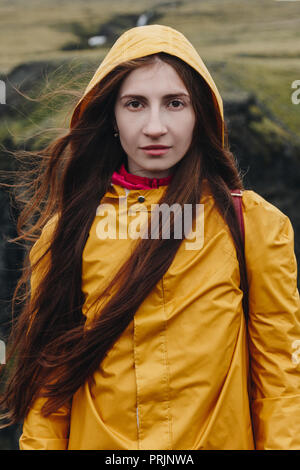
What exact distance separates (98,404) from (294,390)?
81cm

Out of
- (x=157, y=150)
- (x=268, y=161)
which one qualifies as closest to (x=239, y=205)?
(x=157, y=150)

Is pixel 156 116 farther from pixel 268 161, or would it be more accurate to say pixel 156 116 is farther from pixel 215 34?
pixel 215 34

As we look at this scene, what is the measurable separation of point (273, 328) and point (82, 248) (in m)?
0.90

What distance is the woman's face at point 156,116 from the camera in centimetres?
239

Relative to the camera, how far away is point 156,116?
2.37 meters

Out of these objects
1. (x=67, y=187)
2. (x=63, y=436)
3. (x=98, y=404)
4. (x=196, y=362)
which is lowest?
(x=63, y=436)

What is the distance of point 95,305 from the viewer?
249 centimetres

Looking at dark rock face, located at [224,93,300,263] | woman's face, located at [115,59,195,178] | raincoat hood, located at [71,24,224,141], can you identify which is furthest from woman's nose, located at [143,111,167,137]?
dark rock face, located at [224,93,300,263]

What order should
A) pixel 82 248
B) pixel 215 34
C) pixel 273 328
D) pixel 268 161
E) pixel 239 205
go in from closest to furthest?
pixel 273 328
pixel 239 205
pixel 82 248
pixel 268 161
pixel 215 34

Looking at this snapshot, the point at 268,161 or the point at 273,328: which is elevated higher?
the point at 268,161

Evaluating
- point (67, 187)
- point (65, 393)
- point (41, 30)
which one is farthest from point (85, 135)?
point (41, 30)

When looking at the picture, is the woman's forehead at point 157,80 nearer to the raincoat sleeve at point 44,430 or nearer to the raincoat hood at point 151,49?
the raincoat hood at point 151,49

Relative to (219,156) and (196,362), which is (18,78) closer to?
(219,156)

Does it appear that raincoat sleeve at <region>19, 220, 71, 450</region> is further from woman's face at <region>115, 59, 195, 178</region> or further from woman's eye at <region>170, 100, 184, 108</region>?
woman's eye at <region>170, 100, 184, 108</region>
